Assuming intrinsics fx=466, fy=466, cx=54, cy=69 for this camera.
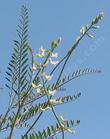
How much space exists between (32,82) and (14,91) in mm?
236

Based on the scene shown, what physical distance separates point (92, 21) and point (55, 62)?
0.37m

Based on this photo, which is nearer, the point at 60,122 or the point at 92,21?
the point at 60,122

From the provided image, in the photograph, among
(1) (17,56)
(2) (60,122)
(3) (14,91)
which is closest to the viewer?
(2) (60,122)

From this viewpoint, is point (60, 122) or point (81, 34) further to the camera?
point (81, 34)

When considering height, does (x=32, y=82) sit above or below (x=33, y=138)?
above

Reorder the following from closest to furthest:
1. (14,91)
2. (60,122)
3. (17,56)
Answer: (60,122)
(14,91)
(17,56)

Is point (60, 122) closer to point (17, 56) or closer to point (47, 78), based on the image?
point (47, 78)

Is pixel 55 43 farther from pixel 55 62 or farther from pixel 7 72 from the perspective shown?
pixel 7 72

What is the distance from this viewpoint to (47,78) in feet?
9.04

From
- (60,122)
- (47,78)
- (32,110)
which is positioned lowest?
(60,122)

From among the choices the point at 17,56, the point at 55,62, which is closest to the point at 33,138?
the point at 55,62

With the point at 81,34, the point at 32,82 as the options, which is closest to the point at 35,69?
the point at 32,82

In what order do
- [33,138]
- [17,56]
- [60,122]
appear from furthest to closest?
[17,56], [33,138], [60,122]

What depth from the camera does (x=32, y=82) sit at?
283cm
